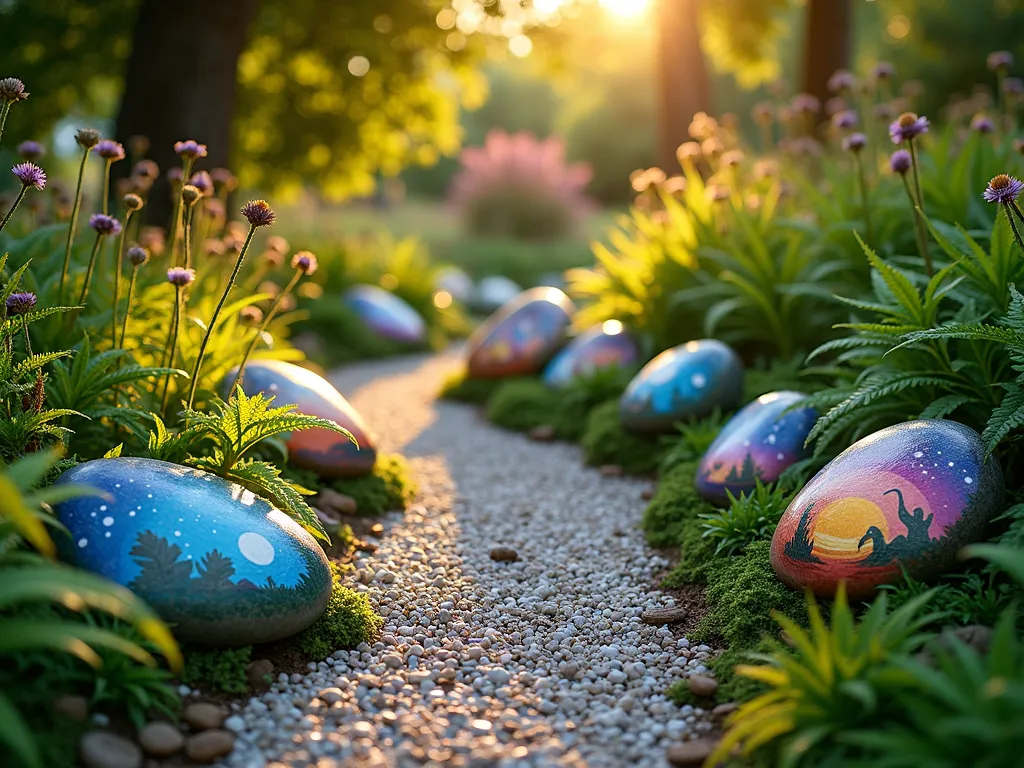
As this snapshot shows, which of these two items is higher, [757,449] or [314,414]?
[757,449]

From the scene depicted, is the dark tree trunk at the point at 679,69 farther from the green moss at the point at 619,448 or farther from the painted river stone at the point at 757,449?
the painted river stone at the point at 757,449

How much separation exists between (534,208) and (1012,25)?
9.32m

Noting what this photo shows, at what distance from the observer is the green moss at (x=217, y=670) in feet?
7.59

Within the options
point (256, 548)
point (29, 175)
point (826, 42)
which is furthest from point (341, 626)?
point (826, 42)

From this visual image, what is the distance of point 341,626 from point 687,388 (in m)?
2.29

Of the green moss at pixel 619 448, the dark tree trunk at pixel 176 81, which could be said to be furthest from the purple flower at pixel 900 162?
the dark tree trunk at pixel 176 81

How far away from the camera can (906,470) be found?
2.55 metres

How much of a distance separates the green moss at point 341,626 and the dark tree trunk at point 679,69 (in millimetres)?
6595

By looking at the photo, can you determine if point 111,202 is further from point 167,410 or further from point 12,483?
point 12,483

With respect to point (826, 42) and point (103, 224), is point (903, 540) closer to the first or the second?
point (103, 224)

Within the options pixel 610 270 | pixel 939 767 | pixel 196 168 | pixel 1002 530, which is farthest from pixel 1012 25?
pixel 939 767

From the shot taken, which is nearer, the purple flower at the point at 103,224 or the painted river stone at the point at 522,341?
the purple flower at the point at 103,224

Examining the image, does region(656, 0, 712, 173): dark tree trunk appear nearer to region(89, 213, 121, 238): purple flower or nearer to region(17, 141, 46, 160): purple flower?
region(17, 141, 46, 160): purple flower

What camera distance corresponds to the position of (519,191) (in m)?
16.3
